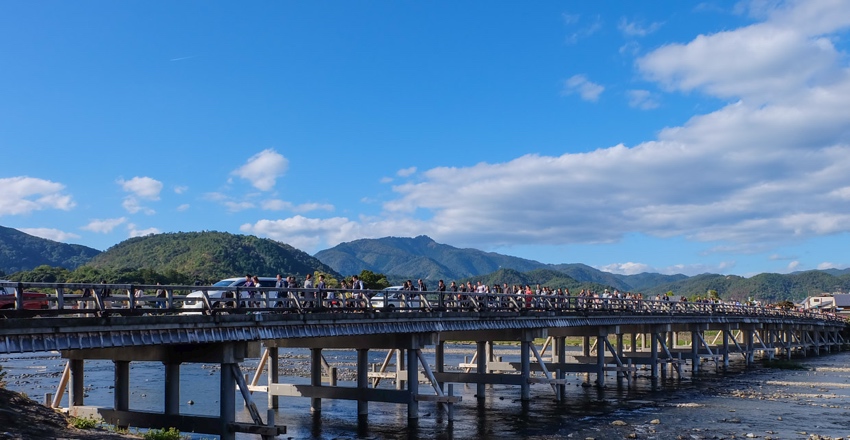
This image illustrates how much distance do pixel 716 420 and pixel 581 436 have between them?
7.10m

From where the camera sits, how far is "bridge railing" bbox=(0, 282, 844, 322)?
17094 mm

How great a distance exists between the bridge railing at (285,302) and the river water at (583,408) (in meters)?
4.20

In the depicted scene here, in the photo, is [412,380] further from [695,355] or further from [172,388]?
[695,355]

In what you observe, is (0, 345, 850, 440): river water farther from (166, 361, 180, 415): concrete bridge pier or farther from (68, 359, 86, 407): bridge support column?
(166, 361, 180, 415): concrete bridge pier

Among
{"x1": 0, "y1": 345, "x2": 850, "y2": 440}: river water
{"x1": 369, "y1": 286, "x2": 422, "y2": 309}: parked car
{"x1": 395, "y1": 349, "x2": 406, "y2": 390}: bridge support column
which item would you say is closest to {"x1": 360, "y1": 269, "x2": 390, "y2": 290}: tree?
{"x1": 0, "y1": 345, "x2": 850, "y2": 440}: river water

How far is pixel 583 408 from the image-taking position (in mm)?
34344

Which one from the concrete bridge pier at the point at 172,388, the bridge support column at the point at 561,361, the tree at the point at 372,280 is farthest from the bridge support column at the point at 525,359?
the tree at the point at 372,280

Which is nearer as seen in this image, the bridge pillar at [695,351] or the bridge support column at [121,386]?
the bridge support column at [121,386]

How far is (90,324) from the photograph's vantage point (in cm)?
1688

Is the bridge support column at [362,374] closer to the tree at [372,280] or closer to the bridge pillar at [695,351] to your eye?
the bridge pillar at [695,351]

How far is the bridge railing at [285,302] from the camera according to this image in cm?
1709

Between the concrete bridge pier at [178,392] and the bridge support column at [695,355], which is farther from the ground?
the concrete bridge pier at [178,392]

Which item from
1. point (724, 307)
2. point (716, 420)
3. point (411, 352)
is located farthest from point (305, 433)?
point (724, 307)

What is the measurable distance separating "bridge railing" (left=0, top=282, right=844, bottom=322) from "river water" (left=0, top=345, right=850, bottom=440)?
4.20 metres
